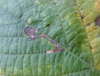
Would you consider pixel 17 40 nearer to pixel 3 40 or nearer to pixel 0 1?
pixel 3 40

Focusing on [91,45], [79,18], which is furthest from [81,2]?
[91,45]

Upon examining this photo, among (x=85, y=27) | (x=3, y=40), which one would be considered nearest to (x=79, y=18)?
(x=85, y=27)

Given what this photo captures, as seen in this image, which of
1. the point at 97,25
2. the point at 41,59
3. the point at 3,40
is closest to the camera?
the point at 97,25

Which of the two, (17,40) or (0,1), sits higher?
(0,1)

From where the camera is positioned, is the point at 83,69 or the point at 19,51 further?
the point at 19,51

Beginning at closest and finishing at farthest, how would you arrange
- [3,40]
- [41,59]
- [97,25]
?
[97,25] → [41,59] → [3,40]

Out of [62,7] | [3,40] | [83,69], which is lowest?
[83,69]

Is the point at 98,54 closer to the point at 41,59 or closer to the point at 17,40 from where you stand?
the point at 41,59
